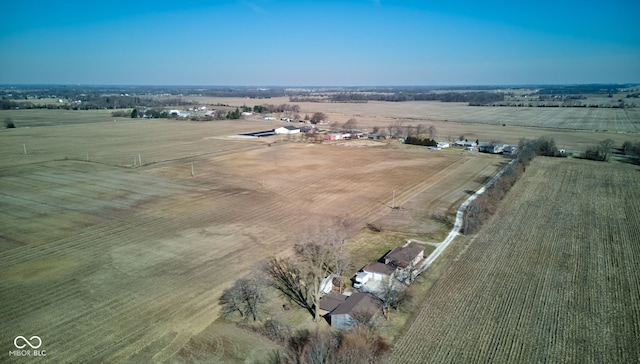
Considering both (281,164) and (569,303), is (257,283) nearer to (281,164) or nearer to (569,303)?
(569,303)

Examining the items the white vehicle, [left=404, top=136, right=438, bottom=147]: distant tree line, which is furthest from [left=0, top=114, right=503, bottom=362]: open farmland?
the white vehicle

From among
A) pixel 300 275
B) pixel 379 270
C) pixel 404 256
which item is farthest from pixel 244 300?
pixel 404 256

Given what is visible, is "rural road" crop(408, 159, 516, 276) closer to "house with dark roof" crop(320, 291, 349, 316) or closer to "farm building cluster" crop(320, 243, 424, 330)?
"farm building cluster" crop(320, 243, 424, 330)

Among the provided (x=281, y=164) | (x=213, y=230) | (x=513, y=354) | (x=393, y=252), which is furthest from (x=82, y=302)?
(x=281, y=164)

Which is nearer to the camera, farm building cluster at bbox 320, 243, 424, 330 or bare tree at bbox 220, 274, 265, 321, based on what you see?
farm building cluster at bbox 320, 243, 424, 330

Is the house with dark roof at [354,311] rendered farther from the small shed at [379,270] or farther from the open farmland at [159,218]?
the open farmland at [159,218]

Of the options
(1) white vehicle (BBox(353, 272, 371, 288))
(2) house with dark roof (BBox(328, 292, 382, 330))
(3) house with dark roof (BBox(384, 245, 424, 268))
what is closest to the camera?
(2) house with dark roof (BBox(328, 292, 382, 330))
